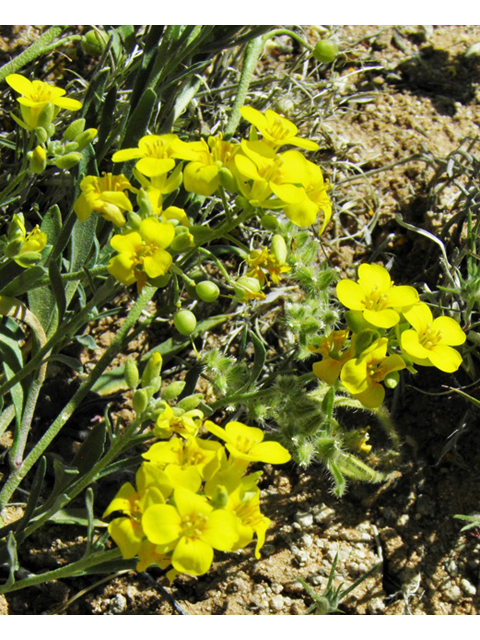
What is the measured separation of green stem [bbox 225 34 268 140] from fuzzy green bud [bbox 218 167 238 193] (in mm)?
534

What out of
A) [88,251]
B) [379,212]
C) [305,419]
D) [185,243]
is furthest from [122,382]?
[379,212]

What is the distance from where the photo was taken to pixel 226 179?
1.75 m

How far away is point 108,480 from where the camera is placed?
2.40 m

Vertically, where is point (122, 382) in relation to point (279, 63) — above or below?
below

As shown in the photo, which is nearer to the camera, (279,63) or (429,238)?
(429,238)

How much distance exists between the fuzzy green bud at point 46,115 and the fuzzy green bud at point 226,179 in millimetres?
540

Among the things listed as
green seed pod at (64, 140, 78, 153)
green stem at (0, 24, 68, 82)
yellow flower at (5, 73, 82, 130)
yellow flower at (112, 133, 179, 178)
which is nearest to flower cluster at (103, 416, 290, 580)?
yellow flower at (112, 133, 179, 178)

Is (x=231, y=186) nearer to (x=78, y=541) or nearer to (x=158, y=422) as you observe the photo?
(x=158, y=422)

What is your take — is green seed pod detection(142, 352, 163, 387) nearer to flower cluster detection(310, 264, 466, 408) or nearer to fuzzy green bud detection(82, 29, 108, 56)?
flower cluster detection(310, 264, 466, 408)

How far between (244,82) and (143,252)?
0.98 meters

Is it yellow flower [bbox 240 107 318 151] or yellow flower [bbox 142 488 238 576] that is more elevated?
yellow flower [bbox 240 107 318 151]

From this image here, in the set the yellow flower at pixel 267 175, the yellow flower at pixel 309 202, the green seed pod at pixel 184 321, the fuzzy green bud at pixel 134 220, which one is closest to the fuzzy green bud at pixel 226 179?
the yellow flower at pixel 267 175

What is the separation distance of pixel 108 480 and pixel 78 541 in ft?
0.80

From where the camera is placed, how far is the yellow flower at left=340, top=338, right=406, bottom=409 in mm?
1757
